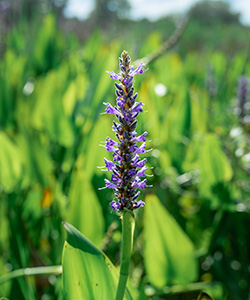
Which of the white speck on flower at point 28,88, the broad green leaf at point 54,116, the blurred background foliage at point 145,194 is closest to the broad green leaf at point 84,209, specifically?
the blurred background foliage at point 145,194

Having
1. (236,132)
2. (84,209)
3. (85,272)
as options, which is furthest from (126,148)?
(236,132)

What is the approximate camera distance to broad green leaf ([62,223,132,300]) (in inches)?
15.9

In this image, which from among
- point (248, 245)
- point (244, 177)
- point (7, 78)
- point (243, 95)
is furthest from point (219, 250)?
point (7, 78)

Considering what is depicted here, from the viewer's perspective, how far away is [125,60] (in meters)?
0.35

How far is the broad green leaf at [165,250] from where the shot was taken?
0.67 m

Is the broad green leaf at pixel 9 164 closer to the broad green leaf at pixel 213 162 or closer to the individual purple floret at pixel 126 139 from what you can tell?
the broad green leaf at pixel 213 162

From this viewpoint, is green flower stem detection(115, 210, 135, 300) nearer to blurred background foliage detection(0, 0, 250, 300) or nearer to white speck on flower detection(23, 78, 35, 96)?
blurred background foliage detection(0, 0, 250, 300)

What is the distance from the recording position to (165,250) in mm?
702

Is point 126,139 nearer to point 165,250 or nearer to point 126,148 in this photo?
point 126,148

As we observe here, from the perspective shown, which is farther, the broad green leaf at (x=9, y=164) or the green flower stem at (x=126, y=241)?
the broad green leaf at (x=9, y=164)

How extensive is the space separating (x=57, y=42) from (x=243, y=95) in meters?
1.61

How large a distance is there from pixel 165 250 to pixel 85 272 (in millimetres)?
311

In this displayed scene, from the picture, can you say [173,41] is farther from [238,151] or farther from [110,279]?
[110,279]

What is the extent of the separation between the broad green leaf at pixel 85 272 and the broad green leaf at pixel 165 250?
0.79 feet
